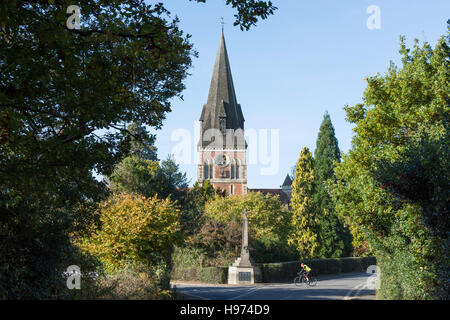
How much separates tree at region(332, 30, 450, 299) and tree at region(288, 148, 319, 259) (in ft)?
97.0

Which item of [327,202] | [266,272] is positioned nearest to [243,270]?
[266,272]

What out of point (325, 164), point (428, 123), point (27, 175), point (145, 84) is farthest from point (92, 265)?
point (325, 164)

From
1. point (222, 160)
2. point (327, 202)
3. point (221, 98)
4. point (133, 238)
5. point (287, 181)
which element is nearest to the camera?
point (133, 238)

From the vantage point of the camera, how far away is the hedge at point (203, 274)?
101 feet

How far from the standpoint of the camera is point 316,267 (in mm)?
41562

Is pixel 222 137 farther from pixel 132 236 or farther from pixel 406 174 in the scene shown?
pixel 406 174

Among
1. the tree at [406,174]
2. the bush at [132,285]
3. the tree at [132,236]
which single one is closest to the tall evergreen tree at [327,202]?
the tree at [406,174]

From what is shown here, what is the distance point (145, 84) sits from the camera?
11.1 m

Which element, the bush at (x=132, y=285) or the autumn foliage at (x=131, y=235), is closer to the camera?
the bush at (x=132, y=285)

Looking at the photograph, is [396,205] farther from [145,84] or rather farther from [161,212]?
[161,212]

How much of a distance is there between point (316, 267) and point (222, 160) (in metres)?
39.9

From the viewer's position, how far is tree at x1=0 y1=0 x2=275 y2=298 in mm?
6703

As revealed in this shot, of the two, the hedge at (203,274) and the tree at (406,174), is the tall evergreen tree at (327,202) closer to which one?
the hedge at (203,274)

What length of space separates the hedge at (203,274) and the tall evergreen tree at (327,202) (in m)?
20.0
